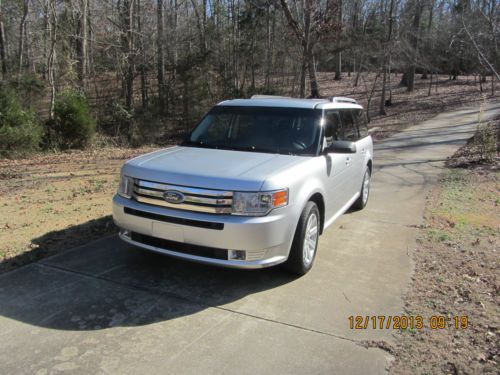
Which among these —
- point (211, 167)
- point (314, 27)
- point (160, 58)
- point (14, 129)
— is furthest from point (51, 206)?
point (314, 27)

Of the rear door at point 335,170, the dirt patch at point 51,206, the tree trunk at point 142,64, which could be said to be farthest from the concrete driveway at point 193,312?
the tree trunk at point 142,64

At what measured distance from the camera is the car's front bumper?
148 inches

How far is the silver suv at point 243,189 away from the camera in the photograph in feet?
12.5

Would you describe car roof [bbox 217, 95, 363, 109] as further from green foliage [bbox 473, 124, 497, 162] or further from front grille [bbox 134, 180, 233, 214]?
green foliage [bbox 473, 124, 497, 162]

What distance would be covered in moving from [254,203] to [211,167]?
602 mm

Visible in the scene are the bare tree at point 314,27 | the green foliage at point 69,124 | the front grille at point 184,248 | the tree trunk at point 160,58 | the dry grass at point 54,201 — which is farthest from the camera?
the tree trunk at point 160,58

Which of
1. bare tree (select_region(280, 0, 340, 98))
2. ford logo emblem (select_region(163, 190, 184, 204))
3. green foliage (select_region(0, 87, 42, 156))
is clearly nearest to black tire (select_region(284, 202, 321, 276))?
ford logo emblem (select_region(163, 190, 184, 204))

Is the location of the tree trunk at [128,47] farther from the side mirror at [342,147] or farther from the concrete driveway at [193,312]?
the side mirror at [342,147]

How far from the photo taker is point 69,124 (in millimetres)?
14359

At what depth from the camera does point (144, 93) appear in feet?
72.4

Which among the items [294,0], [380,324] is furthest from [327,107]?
[294,0]

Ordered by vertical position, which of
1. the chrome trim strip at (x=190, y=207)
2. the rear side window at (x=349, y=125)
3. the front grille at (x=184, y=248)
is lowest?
the front grille at (x=184, y=248)

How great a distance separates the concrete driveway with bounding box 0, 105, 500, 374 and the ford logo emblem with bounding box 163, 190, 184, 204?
0.84 m

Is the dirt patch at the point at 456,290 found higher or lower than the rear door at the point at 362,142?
lower
